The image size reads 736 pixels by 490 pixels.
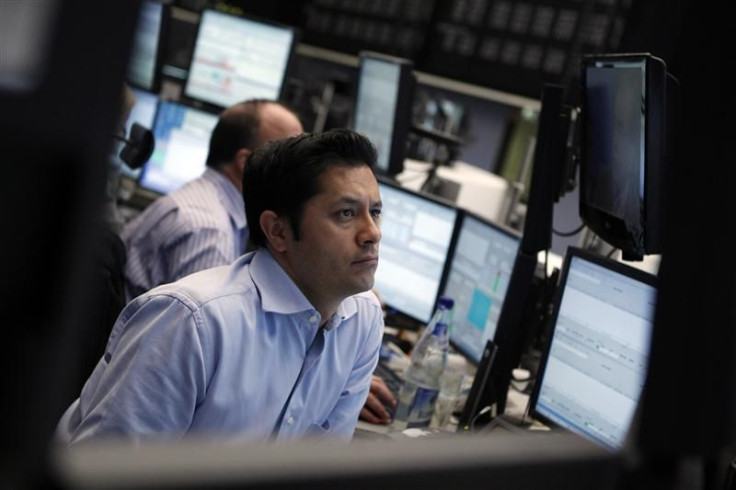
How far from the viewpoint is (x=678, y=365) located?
1.22ft

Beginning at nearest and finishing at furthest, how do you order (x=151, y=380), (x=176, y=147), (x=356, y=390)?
1. (x=151, y=380)
2. (x=356, y=390)
3. (x=176, y=147)

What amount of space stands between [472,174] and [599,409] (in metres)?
2.06

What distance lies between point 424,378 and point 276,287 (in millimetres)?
713

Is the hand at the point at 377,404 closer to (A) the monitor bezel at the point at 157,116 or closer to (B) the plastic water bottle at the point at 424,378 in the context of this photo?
(B) the plastic water bottle at the point at 424,378

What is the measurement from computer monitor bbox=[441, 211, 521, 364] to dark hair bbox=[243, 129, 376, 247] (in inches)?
23.9

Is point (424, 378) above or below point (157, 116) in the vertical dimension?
below

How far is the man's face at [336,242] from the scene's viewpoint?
1755 mm

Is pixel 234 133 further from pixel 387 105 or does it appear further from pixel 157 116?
pixel 157 116

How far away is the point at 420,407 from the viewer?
2158 mm

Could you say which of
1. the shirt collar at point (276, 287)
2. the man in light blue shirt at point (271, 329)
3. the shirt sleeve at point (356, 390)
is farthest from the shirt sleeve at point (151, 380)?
the shirt sleeve at point (356, 390)

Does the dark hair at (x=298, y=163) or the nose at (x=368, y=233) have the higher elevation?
the dark hair at (x=298, y=163)

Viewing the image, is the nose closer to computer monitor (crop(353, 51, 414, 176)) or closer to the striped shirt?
the striped shirt

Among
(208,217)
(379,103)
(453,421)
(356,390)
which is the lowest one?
(453,421)

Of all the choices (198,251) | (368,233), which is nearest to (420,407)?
(368,233)
